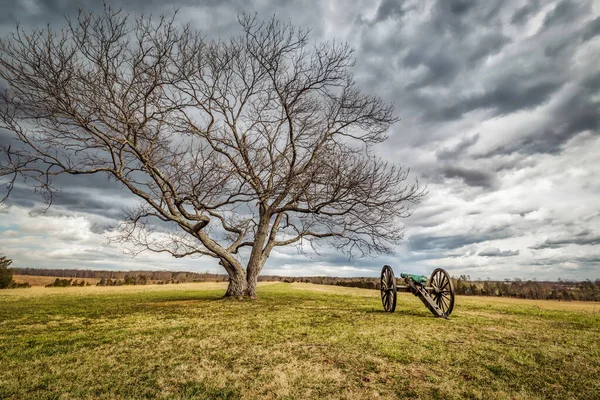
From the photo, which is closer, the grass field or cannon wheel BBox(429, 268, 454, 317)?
the grass field

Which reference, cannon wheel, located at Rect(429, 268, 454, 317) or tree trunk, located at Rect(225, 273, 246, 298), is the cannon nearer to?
cannon wheel, located at Rect(429, 268, 454, 317)

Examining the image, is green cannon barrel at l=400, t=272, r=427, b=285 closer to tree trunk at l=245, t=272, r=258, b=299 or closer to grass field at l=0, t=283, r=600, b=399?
grass field at l=0, t=283, r=600, b=399

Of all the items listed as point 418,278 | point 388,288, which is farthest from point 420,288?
point 388,288

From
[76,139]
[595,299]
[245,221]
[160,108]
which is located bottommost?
[595,299]

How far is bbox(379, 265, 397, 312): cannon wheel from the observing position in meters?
9.57

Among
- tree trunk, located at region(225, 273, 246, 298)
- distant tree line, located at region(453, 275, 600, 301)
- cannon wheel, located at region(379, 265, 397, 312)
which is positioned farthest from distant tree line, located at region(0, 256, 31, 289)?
distant tree line, located at region(453, 275, 600, 301)

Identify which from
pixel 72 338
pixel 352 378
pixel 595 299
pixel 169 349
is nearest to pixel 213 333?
pixel 169 349

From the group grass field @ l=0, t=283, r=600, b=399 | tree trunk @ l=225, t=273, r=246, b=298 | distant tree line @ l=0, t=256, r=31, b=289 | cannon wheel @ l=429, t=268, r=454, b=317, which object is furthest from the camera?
distant tree line @ l=0, t=256, r=31, b=289

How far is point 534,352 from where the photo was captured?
498cm

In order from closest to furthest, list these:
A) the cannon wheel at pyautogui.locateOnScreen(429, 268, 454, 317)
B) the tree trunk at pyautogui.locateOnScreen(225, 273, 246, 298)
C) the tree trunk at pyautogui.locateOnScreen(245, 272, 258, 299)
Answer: the cannon wheel at pyautogui.locateOnScreen(429, 268, 454, 317)
the tree trunk at pyautogui.locateOnScreen(225, 273, 246, 298)
the tree trunk at pyautogui.locateOnScreen(245, 272, 258, 299)

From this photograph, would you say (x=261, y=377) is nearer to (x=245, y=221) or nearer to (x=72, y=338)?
(x=72, y=338)

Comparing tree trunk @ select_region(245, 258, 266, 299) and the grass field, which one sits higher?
tree trunk @ select_region(245, 258, 266, 299)

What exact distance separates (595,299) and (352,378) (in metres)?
45.5

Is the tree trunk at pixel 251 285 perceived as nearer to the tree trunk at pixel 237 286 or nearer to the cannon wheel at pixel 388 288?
the tree trunk at pixel 237 286
